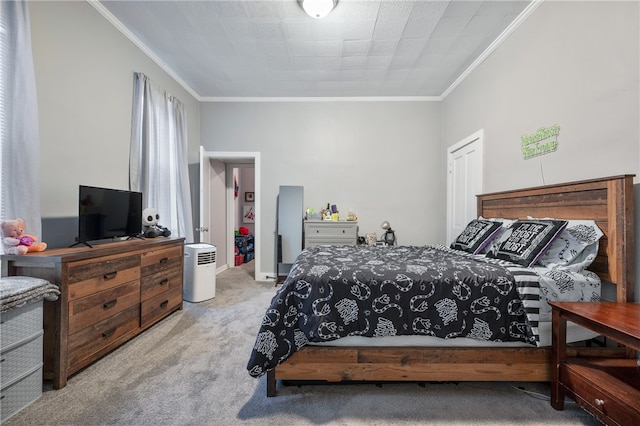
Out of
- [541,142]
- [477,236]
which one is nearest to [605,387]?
[477,236]

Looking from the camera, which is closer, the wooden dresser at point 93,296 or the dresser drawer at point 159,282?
the wooden dresser at point 93,296

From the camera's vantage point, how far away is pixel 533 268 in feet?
5.71

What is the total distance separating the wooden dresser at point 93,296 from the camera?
1663 millimetres

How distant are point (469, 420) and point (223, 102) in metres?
4.72

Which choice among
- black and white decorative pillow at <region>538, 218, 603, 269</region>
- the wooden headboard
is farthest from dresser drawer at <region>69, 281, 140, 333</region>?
the wooden headboard

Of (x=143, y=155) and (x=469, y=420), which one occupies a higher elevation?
(x=143, y=155)

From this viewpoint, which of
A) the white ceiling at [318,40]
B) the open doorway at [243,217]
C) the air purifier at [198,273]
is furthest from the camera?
the open doorway at [243,217]

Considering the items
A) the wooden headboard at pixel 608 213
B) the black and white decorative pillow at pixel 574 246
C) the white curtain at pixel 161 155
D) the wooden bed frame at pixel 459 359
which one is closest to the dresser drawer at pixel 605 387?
the wooden bed frame at pixel 459 359

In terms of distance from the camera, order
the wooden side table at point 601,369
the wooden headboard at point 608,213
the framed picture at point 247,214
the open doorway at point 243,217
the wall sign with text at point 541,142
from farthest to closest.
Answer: the framed picture at point 247,214 → the open doorway at point 243,217 → the wall sign with text at point 541,142 → the wooden headboard at point 608,213 → the wooden side table at point 601,369

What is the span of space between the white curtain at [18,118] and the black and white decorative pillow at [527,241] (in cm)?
328

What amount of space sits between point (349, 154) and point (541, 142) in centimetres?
252

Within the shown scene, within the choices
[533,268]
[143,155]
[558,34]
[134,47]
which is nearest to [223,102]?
[134,47]

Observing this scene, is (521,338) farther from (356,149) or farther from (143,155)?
(143,155)

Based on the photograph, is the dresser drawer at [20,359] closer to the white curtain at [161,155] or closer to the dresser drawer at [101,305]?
the dresser drawer at [101,305]
